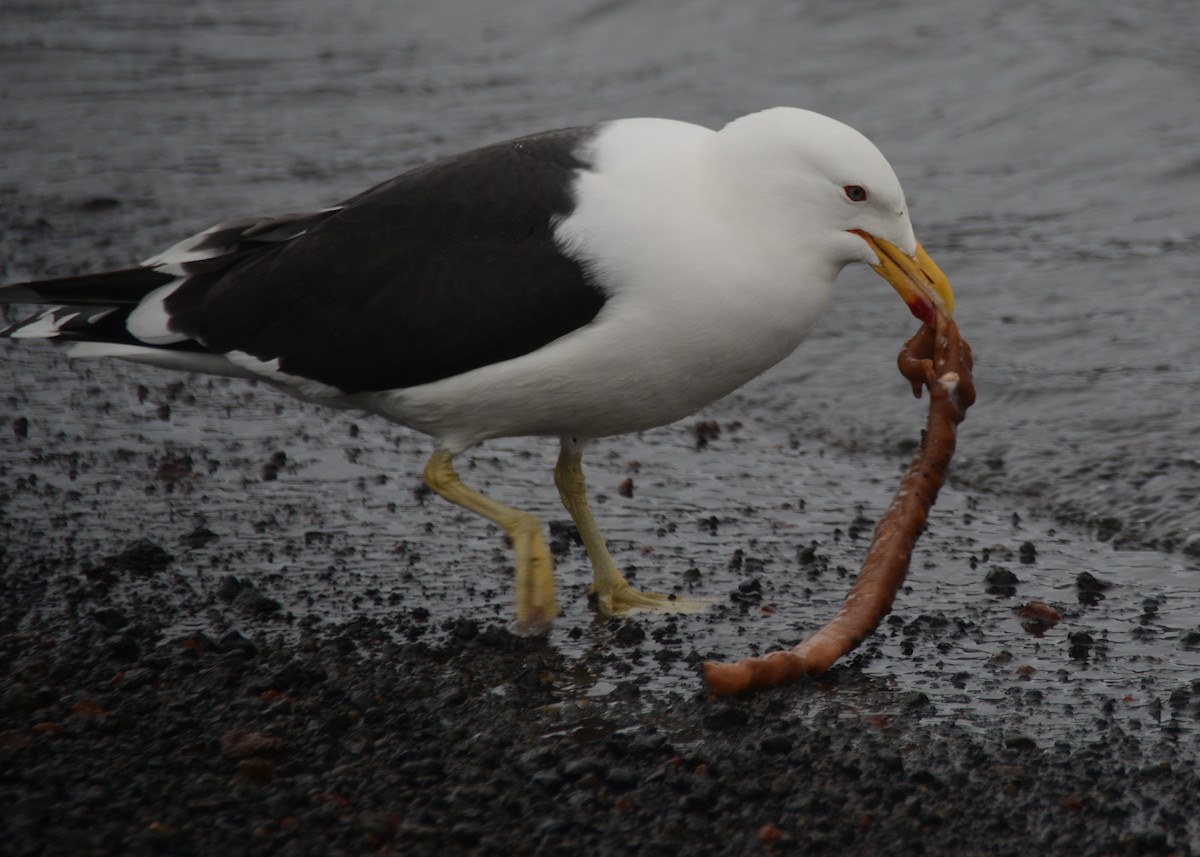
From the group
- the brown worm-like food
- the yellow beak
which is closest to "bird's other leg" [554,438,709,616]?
the brown worm-like food

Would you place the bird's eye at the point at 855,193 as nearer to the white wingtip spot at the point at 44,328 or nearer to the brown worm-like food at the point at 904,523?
the brown worm-like food at the point at 904,523

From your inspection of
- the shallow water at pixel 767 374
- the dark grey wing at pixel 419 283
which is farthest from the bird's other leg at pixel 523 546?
the dark grey wing at pixel 419 283

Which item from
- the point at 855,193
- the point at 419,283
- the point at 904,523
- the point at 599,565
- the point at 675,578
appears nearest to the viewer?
the point at 855,193

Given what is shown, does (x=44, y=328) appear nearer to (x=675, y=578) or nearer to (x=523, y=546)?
(x=523, y=546)

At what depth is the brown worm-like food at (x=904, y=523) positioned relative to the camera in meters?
4.83

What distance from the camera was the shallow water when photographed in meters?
5.57

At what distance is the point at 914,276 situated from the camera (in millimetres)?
5078

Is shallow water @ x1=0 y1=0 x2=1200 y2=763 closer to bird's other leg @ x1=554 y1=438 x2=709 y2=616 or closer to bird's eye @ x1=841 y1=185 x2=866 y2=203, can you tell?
bird's other leg @ x1=554 y1=438 x2=709 y2=616

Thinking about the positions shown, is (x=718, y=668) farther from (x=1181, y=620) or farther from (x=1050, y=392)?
(x=1050, y=392)

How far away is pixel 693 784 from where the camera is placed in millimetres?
4195

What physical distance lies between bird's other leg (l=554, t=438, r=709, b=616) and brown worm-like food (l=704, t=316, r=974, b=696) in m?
0.75

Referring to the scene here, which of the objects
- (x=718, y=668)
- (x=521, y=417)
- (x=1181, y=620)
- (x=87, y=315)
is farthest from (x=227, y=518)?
(x=1181, y=620)

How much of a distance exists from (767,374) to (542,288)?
3383 mm

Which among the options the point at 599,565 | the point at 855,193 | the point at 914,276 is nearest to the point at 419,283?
the point at 599,565
